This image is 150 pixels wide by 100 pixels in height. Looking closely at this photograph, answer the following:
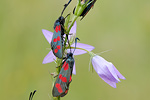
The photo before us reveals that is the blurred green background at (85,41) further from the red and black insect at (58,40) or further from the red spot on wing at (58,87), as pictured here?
the red spot on wing at (58,87)

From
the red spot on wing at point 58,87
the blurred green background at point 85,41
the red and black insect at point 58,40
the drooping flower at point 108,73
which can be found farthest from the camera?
the blurred green background at point 85,41

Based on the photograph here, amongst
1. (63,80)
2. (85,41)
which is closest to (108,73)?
(63,80)

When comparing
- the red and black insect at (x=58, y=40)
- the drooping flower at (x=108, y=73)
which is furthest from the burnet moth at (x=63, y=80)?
the drooping flower at (x=108, y=73)

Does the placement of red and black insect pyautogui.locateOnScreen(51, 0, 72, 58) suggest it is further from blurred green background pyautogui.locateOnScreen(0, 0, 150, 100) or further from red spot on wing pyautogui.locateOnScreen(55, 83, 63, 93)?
blurred green background pyautogui.locateOnScreen(0, 0, 150, 100)

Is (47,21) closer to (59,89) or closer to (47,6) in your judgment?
(47,6)

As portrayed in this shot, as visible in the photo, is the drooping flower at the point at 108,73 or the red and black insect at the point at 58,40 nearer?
the red and black insect at the point at 58,40

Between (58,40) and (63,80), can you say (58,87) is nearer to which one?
(63,80)

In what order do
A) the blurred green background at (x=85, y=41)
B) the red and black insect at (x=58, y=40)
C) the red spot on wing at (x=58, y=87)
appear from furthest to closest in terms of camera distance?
the blurred green background at (x=85, y=41) < the red and black insect at (x=58, y=40) < the red spot on wing at (x=58, y=87)

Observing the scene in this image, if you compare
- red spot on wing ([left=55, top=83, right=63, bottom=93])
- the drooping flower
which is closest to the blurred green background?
the drooping flower

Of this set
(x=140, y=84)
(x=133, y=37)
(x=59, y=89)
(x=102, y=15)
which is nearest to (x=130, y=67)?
(x=140, y=84)
